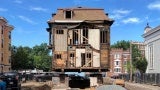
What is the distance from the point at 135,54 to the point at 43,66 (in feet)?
137

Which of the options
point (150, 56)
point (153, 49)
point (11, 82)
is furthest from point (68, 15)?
point (150, 56)

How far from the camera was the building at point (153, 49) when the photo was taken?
95812mm

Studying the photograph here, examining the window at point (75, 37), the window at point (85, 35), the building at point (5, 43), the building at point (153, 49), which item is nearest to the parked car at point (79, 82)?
the window at point (75, 37)

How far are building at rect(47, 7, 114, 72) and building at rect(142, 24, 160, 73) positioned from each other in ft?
149

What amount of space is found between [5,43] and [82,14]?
53252mm

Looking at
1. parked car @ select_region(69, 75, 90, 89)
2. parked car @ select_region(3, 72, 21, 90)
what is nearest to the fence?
parked car @ select_region(69, 75, 90, 89)

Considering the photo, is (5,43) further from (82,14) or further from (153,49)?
(82,14)

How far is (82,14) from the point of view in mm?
53062

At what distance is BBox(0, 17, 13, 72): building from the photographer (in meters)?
97.9

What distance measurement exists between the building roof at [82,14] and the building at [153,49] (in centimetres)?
4436

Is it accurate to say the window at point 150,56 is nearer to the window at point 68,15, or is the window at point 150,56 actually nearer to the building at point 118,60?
the window at point 68,15

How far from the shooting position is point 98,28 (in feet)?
168

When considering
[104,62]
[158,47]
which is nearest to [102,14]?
[104,62]

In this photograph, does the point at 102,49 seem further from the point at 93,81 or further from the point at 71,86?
the point at 71,86
